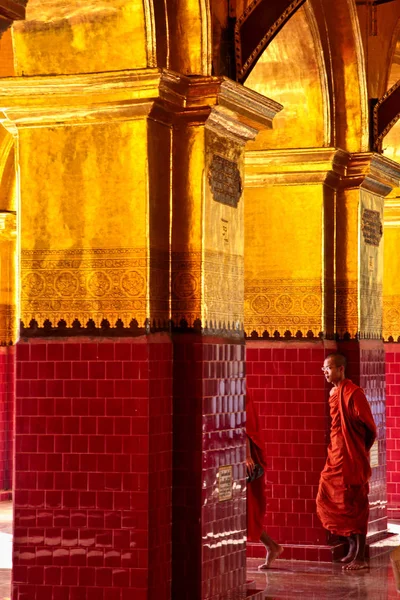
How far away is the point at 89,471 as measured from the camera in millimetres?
7363

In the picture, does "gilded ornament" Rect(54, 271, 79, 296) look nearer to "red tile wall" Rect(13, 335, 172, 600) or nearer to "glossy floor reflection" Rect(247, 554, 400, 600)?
"red tile wall" Rect(13, 335, 172, 600)

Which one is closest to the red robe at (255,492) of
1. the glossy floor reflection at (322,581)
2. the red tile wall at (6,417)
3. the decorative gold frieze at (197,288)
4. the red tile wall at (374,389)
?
the glossy floor reflection at (322,581)

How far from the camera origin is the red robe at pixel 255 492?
9.18 meters

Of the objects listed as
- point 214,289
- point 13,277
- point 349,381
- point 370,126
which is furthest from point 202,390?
point 13,277

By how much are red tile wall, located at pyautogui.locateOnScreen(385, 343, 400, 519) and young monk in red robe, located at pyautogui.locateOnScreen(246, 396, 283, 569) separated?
4.62 metres

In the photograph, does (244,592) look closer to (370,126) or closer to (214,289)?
(214,289)

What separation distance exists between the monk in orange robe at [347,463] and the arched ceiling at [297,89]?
1.85 metres

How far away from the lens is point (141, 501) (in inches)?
287

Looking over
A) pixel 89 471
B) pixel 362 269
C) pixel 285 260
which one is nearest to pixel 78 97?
pixel 89 471

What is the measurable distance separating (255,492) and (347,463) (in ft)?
2.79

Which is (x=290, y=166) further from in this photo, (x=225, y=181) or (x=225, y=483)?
(x=225, y=483)

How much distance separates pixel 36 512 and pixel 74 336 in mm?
1056

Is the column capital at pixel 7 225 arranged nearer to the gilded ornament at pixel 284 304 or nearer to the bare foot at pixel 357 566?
the gilded ornament at pixel 284 304

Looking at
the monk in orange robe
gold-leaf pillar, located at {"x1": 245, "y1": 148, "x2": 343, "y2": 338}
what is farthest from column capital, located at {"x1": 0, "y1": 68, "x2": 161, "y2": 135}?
the monk in orange robe
